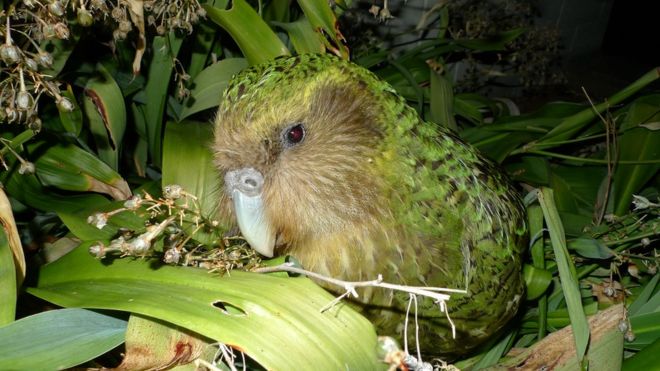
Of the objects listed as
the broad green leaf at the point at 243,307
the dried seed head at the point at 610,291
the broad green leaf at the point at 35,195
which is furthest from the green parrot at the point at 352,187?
the dried seed head at the point at 610,291

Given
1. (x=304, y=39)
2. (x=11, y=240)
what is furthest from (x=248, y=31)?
(x=11, y=240)

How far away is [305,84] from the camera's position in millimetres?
634

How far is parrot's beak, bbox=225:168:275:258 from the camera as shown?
2.12 feet

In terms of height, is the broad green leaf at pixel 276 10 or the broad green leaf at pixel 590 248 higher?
the broad green leaf at pixel 276 10

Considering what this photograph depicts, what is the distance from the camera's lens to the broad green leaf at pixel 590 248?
0.94 metres

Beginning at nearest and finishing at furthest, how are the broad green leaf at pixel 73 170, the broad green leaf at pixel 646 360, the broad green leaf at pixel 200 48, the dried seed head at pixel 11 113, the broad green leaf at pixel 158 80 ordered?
the dried seed head at pixel 11 113 → the broad green leaf at pixel 646 360 → the broad green leaf at pixel 73 170 → the broad green leaf at pixel 158 80 → the broad green leaf at pixel 200 48

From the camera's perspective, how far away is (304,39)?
0.95 m

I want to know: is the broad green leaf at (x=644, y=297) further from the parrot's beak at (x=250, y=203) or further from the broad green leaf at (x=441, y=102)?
the parrot's beak at (x=250, y=203)

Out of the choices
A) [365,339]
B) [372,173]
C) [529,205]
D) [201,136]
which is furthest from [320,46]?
[365,339]

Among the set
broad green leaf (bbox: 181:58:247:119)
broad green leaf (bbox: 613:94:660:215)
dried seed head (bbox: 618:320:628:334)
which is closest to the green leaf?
dried seed head (bbox: 618:320:628:334)

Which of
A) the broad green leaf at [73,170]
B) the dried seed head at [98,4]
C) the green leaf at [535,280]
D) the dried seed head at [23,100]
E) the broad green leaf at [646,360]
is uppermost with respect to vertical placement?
the dried seed head at [98,4]

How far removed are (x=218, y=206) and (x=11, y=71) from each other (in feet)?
0.97

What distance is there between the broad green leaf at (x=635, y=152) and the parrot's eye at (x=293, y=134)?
2.76ft

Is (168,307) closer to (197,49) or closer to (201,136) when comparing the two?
(201,136)
